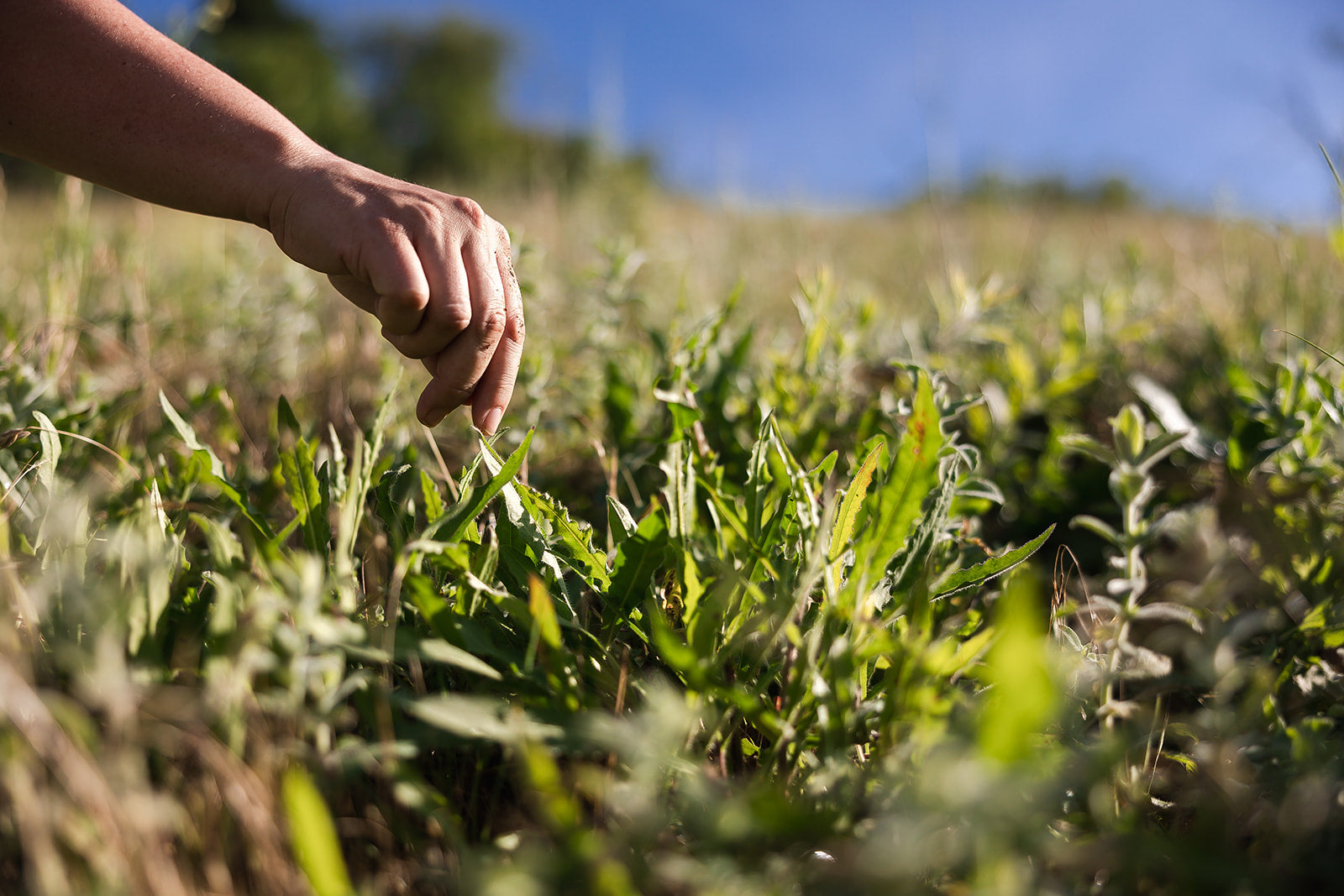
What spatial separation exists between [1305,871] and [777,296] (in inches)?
137

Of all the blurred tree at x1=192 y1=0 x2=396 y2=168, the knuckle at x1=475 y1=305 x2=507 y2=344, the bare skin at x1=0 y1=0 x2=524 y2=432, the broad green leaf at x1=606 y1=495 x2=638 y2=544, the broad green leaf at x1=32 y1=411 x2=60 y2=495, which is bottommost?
the broad green leaf at x1=32 y1=411 x2=60 y2=495

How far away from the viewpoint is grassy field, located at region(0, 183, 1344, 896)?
2.13ft

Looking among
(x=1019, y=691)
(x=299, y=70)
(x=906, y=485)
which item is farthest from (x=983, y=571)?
(x=299, y=70)

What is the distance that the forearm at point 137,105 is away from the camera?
118 cm

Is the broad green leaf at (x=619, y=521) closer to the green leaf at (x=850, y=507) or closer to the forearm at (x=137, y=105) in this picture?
the green leaf at (x=850, y=507)

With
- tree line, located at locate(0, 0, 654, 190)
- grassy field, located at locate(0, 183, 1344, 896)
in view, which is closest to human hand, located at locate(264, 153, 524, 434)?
grassy field, located at locate(0, 183, 1344, 896)

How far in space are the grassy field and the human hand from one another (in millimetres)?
125

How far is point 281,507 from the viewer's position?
1.44m

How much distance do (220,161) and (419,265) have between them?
1.37ft

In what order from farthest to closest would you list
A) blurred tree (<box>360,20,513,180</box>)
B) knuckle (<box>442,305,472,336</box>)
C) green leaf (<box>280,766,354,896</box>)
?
blurred tree (<box>360,20,513,180</box>) → knuckle (<box>442,305,472,336</box>) → green leaf (<box>280,766,354,896</box>)

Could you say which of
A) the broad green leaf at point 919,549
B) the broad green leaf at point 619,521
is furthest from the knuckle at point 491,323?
the broad green leaf at point 919,549

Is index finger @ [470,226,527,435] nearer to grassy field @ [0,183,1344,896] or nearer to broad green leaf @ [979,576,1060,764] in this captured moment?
grassy field @ [0,183,1344,896]

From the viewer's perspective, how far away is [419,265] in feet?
3.39

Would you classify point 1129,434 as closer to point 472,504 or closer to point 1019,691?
point 1019,691
